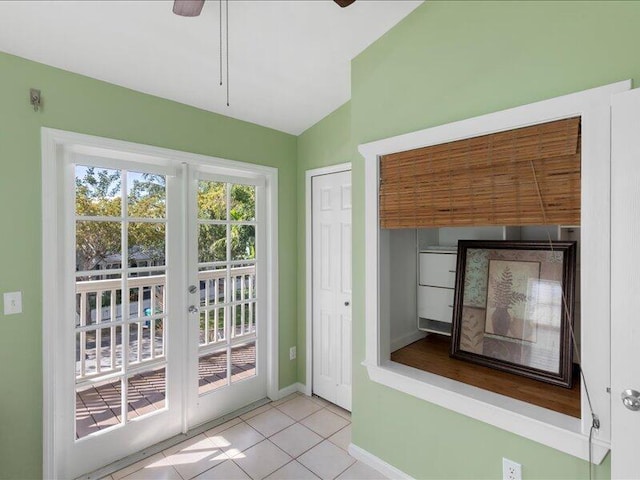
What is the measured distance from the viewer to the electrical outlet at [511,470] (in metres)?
1.53

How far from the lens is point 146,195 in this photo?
2.30 metres

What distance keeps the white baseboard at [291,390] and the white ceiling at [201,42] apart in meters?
2.45

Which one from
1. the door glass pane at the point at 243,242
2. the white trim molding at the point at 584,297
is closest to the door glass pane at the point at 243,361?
the door glass pane at the point at 243,242

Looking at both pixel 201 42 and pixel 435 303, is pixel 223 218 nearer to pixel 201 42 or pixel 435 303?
pixel 201 42

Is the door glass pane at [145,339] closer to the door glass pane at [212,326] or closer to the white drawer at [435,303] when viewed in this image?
the door glass pane at [212,326]

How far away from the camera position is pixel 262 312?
117 inches

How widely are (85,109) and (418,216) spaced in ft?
6.59

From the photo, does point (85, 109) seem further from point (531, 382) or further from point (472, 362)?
point (531, 382)

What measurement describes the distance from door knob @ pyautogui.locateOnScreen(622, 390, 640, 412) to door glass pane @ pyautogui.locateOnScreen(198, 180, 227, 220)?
2.49 m

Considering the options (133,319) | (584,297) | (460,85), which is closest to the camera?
(584,297)

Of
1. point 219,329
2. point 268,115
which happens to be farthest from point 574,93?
point 219,329

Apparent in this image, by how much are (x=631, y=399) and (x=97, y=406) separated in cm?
270

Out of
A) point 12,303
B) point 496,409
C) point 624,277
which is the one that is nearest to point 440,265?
point 496,409

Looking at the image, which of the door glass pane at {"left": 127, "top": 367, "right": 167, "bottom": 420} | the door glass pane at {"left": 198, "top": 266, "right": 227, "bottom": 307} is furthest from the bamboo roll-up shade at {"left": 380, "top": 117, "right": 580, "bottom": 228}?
the door glass pane at {"left": 127, "top": 367, "right": 167, "bottom": 420}
